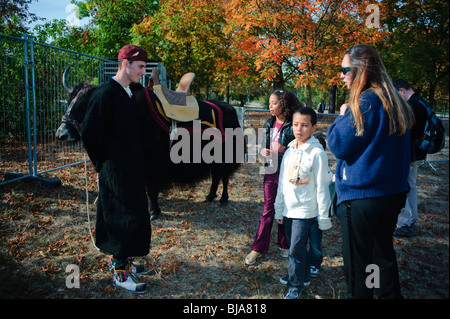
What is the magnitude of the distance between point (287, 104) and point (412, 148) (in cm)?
157

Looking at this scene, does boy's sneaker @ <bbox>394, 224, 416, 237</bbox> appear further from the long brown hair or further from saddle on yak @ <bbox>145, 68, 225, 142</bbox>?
saddle on yak @ <bbox>145, 68, 225, 142</bbox>

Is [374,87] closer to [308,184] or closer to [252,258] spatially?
[308,184]

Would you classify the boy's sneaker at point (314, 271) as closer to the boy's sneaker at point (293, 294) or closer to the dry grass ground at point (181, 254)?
the dry grass ground at point (181, 254)

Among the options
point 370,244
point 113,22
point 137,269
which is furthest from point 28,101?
point 113,22

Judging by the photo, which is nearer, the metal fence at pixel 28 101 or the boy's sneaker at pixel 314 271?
the boy's sneaker at pixel 314 271

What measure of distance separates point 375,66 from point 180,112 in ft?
7.93

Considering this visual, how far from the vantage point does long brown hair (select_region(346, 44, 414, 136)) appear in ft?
5.67

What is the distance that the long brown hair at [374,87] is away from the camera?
1.73m

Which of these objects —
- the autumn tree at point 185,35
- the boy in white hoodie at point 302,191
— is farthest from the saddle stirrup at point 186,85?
the autumn tree at point 185,35

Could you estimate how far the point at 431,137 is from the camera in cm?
341

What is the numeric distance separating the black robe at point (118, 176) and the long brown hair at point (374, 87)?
65.9 inches

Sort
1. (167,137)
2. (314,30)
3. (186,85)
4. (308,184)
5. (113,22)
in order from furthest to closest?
(113,22)
(314,30)
(186,85)
(167,137)
(308,184)

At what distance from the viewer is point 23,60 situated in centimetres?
482

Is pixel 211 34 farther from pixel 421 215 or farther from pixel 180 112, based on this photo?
pixel 421 215
